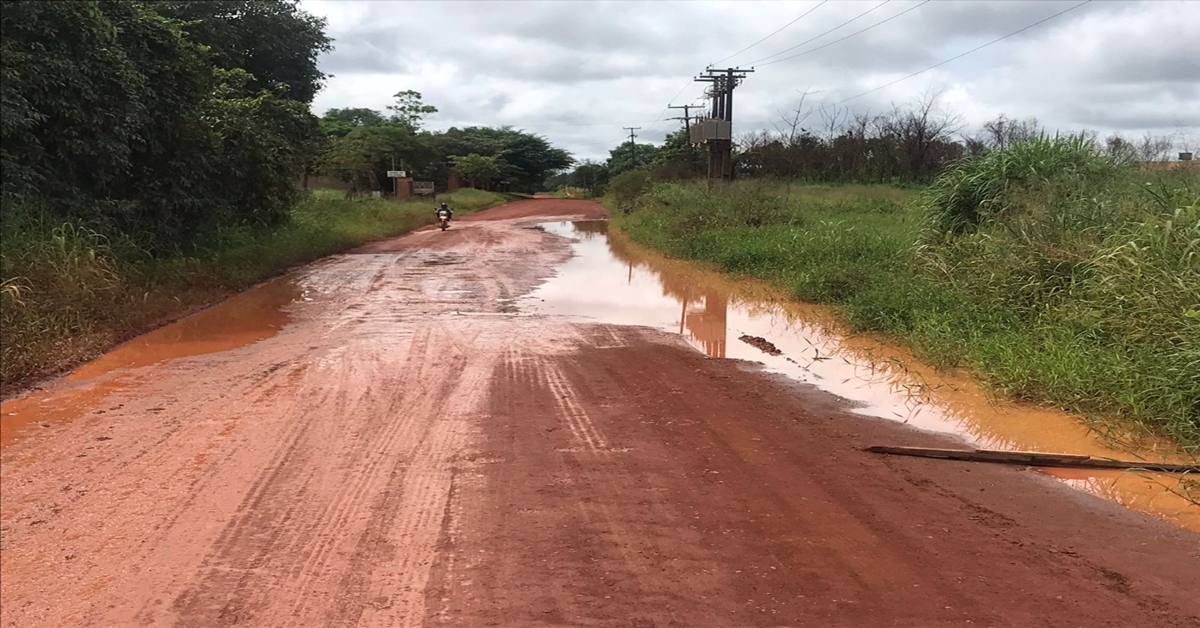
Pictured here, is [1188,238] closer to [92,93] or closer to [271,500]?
[271,500]

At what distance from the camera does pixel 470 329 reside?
9016 mm

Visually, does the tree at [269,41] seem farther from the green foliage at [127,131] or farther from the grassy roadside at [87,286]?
the grassy roadside at [87,286]

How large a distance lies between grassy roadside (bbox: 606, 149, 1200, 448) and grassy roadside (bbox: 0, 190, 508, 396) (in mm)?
7864

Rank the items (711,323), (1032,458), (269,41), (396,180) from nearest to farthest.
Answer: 1. (1032,458)
2. (711,323)
3. (269,41)
4. (396,180)

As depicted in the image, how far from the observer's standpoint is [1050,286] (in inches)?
315

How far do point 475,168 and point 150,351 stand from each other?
55.6 metres

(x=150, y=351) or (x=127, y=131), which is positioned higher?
(x=127, y=131)

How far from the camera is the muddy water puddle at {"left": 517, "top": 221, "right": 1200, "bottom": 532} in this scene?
4.72m

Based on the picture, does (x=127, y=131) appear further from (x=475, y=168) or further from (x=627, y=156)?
(x=627, y=156)

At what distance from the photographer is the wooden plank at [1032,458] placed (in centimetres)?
467

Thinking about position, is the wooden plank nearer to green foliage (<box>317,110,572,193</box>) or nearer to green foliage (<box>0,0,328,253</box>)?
green foliage (<box>0,0,328,253</box>)

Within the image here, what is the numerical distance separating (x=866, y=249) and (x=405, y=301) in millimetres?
7238

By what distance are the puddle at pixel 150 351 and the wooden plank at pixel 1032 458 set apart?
5.66 meters


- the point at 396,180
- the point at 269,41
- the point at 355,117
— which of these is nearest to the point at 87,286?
the point at 269,41
